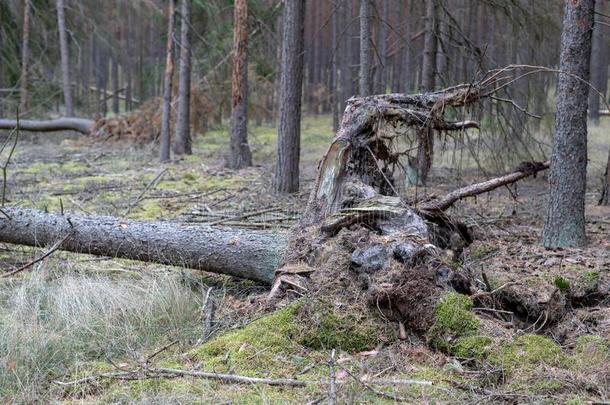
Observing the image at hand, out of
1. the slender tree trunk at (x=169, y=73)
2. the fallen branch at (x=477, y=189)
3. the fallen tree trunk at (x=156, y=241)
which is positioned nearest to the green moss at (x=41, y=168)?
the slender tree trunk at (x=169, y=73)

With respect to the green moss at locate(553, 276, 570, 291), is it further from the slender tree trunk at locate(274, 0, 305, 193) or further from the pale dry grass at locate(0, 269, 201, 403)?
the slender tree trunk at locate(274, 0, 305, 193)

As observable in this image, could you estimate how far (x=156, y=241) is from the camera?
5867 mm

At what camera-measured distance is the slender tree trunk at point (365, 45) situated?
9.91 metres

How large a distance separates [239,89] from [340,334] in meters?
9.11

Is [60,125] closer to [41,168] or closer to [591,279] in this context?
[41,168]

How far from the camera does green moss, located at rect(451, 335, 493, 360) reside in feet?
13.1

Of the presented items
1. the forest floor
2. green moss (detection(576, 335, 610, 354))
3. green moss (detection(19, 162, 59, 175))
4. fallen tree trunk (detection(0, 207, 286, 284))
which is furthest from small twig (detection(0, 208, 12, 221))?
green moss (detection(19, 162, 59, 175))

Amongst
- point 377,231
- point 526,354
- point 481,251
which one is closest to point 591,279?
Result: point 481,251

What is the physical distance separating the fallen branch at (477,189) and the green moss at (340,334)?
2.03 meters

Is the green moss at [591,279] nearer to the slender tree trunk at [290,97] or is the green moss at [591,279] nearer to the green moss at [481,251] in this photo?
the green moss at [481,251]

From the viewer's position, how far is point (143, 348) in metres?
4.46

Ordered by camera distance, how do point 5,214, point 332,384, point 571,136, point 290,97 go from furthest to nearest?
1. point 290,97
2. point 571,136
3. point 5,214
4. point 332,384

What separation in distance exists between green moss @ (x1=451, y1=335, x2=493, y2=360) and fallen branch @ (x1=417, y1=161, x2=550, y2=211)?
2120mm

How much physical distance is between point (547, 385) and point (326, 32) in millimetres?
35910
